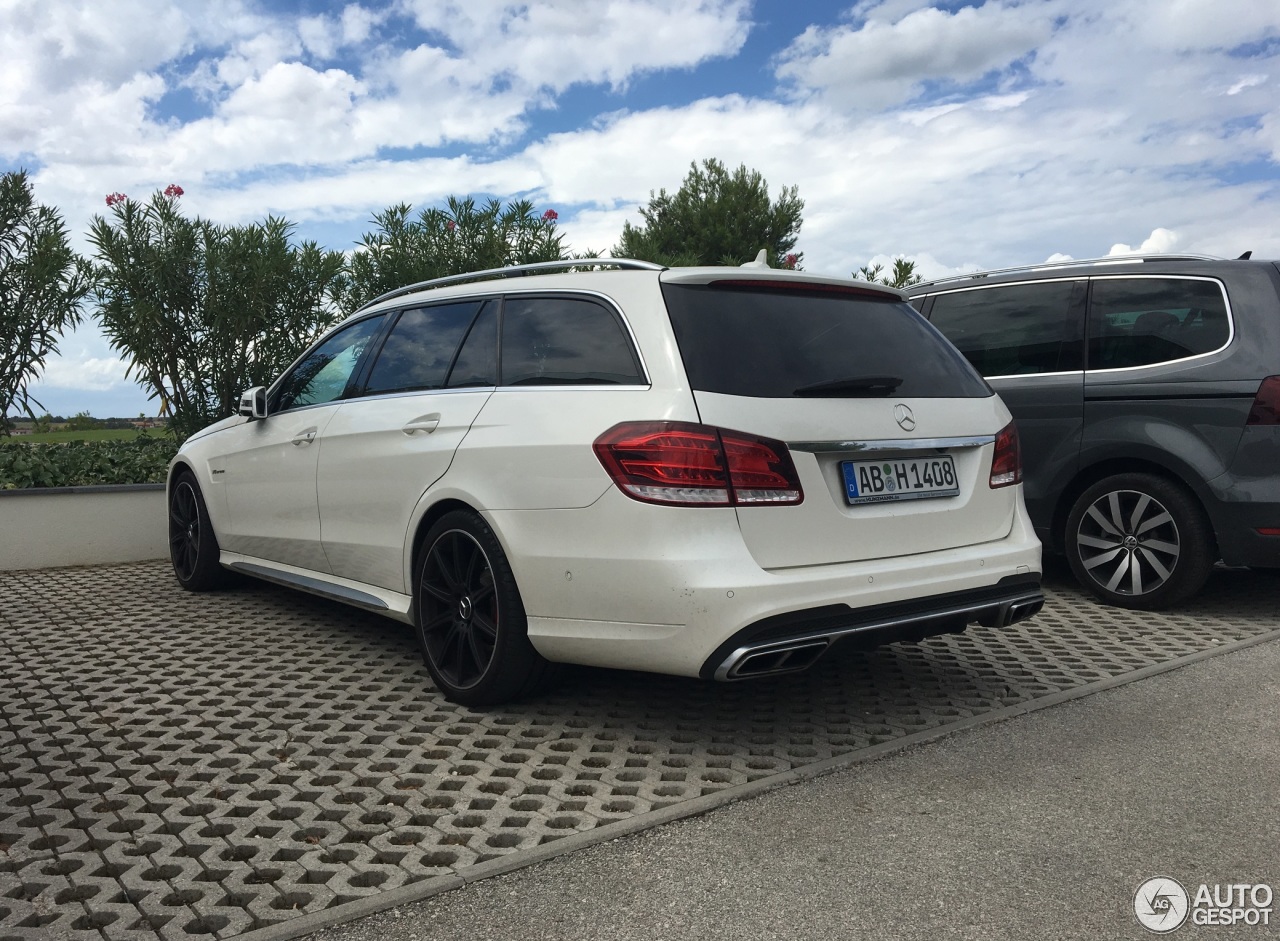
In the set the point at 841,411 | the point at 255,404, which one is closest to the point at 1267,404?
the point at 841,411

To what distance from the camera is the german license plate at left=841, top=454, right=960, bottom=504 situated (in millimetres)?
3826

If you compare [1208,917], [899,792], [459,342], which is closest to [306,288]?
[459,342]

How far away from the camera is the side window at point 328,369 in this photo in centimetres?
555

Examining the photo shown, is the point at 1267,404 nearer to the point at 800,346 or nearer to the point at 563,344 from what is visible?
the point at 800,346

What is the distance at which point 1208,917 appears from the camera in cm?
270

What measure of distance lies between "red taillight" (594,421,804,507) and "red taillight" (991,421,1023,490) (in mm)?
1086

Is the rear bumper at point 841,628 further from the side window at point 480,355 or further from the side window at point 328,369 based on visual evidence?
the side window at point 328,369

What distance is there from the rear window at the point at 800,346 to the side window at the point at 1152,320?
232 centimetres

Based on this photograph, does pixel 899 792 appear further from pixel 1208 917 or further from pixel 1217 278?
pixel 1217 278

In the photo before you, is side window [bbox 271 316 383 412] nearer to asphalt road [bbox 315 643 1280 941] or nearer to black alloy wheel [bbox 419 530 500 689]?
black alloy wheel [bbox 419 530 500 689]

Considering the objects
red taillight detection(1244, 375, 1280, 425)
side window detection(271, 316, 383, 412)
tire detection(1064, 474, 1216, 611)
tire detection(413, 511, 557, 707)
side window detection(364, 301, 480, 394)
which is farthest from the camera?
tire detection(1064, 474, 1216, 611)

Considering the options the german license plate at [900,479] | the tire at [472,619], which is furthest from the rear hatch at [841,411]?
the tire at [472,619]

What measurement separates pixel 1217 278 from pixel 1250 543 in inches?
55.8

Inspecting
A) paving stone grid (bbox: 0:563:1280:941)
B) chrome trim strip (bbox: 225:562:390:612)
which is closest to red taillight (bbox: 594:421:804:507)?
paving stone grid (bbox: 0:563:1280:941)
